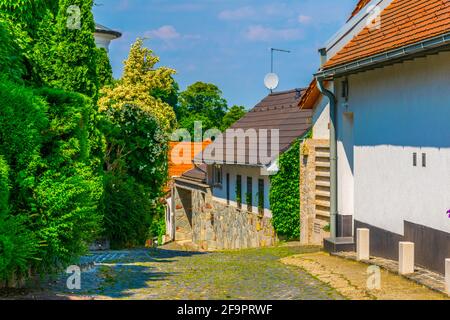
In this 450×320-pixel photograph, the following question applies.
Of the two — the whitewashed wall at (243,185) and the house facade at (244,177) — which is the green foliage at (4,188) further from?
the whitewashed wall at (243,185)

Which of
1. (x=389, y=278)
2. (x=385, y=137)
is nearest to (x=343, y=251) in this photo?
(x=385, y=137)

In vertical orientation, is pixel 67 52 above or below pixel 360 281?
above

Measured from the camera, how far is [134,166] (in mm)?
25297

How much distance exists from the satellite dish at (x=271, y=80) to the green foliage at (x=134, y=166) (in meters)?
9.05

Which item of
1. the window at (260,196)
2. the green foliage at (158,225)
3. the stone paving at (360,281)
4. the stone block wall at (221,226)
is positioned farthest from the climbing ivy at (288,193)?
the stone paving at (360,281)

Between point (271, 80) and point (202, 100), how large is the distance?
52602mm

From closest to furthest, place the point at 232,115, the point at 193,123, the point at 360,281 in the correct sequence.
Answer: the point at 360,281 < the point at 193,123 < the point at 232,115

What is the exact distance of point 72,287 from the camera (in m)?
10.9

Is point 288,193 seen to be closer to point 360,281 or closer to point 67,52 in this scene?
point 67,52

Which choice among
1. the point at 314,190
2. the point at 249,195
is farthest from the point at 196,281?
the point at 249,195

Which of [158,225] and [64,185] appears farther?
[158,225]

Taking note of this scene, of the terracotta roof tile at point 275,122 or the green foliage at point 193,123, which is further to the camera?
the green foliage at point 193,123

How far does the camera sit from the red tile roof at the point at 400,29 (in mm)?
12000
